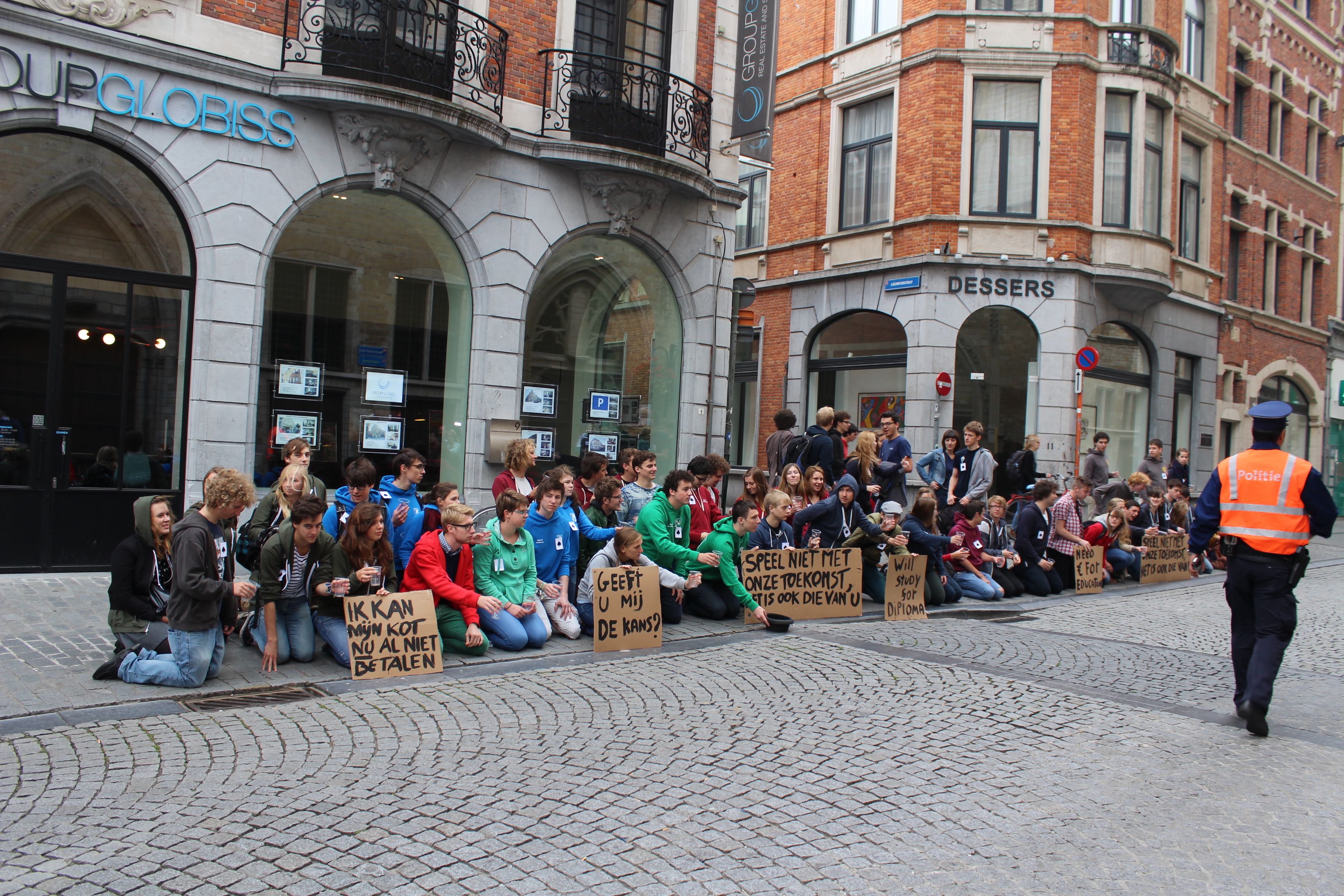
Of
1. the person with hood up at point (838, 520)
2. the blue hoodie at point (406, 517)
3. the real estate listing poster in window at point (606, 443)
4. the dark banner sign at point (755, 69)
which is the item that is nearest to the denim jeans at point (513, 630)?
the blue hoodie at point (406, 517)

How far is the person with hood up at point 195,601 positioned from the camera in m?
6.13

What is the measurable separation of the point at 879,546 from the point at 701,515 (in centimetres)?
199

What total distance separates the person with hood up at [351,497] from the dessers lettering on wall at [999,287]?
1464cm

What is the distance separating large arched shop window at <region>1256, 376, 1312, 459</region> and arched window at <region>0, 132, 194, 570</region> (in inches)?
1077

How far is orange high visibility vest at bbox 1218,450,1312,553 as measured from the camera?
607 cm

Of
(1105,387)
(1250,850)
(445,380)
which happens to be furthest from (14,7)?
(1105,387)

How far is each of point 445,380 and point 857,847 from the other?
32.5 ft

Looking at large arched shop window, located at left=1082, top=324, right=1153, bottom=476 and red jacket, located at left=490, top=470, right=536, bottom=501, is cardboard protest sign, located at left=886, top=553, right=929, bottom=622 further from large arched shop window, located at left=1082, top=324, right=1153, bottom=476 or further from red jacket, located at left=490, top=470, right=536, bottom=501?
Answer: large arched shop window, located at left=1082, top=324, right=1153, bottom=476

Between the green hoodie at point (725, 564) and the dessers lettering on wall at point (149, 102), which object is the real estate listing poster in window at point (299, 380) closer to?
the dessers lettering on wall at point (149, 102)

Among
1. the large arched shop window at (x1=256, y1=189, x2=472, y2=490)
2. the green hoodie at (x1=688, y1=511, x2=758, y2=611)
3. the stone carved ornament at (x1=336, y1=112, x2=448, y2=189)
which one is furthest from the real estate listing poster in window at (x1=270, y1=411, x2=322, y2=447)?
the green hoodie at (x1=688, y1=511, x2=758, y2=611)

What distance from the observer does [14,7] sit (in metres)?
9.42

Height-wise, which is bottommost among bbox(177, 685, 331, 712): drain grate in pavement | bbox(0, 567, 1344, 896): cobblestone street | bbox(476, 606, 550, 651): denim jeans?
bbox(177, 685, 331, 712): drain grate in pavement

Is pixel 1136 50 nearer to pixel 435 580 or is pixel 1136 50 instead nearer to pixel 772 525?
pixel 772 525

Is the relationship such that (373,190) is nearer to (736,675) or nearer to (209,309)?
(209,309)
